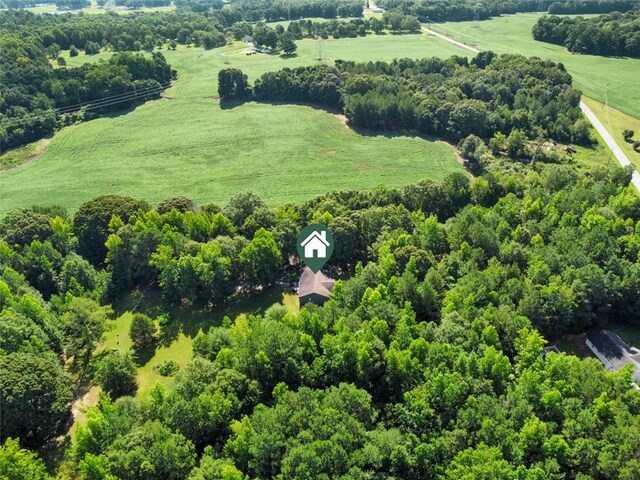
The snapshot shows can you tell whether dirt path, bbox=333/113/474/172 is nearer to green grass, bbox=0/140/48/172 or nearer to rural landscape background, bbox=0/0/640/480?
rural landscape background, bbox=0/0/640/480

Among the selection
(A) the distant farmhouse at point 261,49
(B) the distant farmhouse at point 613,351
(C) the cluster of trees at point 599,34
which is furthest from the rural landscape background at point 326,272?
(A) the distant farmhouse at point 261,49

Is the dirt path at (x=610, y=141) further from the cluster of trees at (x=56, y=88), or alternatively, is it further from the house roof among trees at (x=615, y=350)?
the cluster of trees at (x=56, y=88)

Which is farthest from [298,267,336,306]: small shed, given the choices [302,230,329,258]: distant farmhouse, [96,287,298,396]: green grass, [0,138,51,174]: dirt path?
[0,138,51,174]: dirt path

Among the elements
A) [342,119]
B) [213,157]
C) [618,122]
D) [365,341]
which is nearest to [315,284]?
[365,341]

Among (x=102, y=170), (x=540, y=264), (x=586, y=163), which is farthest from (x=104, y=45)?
(x=540, y=264)

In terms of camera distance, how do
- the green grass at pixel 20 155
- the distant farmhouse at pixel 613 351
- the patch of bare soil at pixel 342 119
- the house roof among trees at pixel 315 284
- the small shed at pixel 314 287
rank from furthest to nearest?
the patch of bare soil at pixel 342 119
the green grass at pixel 20 155
the house roof among trees at pixel 315 284
the small shed at pixel 314 287
the distant farmhouse at pixel 613 351

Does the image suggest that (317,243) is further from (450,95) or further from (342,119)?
(450,95)

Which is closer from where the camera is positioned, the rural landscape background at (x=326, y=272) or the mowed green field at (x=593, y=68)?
the rural landscape background at (x=326, y=272)
